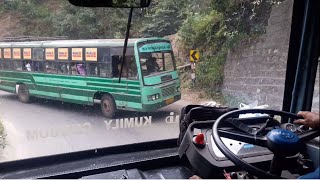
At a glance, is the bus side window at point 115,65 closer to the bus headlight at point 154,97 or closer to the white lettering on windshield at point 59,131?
the bus headlight at point 154,97

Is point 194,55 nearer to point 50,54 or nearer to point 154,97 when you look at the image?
point 154,97

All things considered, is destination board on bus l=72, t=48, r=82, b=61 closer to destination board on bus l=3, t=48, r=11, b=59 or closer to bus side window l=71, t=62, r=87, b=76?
bus side window l=71, t=62, r=87, b=76

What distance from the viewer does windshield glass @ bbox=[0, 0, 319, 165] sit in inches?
79.0

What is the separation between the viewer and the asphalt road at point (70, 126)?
2.14 metres

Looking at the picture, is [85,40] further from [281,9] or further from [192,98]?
[281,9]

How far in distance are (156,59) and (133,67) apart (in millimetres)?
224

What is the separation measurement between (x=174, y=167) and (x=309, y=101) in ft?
3.30

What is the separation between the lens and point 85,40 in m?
2.24

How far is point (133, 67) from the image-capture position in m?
2.68

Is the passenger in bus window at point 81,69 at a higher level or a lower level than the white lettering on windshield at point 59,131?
higher

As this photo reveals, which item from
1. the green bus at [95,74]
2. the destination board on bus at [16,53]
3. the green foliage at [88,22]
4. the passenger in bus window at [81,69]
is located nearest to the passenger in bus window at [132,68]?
the green bus at [95,74]

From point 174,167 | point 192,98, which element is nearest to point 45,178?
point 174,167

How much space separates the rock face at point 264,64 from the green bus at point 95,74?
0.50m

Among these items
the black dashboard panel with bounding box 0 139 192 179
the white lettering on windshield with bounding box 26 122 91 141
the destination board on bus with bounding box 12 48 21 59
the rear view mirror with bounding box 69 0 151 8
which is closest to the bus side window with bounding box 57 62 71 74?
the destination board on bus with bounding box 12 48 21 59
